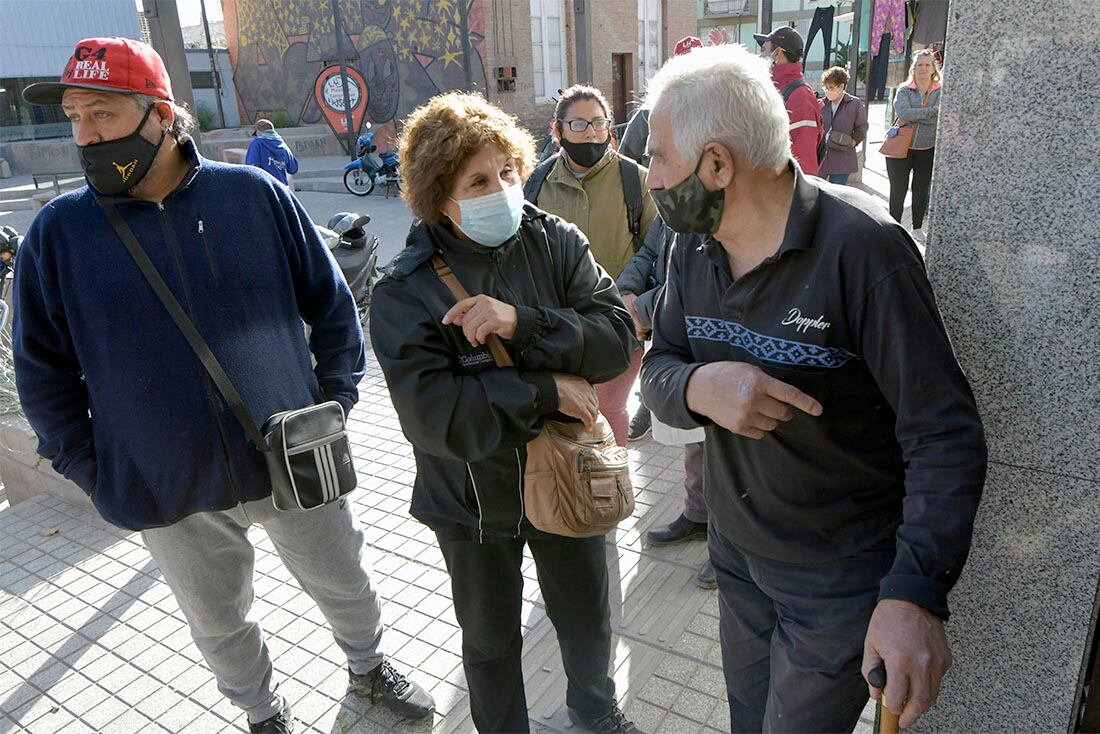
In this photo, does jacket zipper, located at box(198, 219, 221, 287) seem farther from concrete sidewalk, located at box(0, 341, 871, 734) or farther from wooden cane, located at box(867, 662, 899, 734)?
wooden cane, located at box(867, 662, 899, 734)

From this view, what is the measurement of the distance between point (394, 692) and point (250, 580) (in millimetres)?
654

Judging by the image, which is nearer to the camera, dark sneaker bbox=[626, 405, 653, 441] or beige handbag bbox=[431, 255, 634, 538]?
beige handbag bbox=[431, 255, 634, 538]

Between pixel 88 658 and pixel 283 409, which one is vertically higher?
pixel 283 409

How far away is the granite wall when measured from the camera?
1546 millimetres

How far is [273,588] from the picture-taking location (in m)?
3.70

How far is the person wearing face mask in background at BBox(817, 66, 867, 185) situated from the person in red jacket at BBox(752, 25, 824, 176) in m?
2.91

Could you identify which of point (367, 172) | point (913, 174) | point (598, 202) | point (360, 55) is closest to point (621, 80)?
point (360, 55)

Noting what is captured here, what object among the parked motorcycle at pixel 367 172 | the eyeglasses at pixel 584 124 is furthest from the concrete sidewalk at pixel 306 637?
the parked motorcycle at pixel 367 172

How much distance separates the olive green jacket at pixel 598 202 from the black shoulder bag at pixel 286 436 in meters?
1.77

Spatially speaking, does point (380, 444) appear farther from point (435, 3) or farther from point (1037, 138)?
point (435, 3)

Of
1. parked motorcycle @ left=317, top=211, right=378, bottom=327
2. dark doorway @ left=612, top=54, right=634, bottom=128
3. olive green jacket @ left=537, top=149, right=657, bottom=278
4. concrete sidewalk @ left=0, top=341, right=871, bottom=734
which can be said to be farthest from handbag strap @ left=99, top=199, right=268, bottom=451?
dark doorway @ left=612, top=54, right=634, bottom=128

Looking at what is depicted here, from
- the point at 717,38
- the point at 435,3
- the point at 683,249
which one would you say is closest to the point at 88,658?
the point at 683,249

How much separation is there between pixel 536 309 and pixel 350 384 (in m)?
0.89

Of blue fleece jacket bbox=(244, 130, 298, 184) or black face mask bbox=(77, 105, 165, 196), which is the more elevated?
black face mask bbox=(77, 105, 165, 196)
